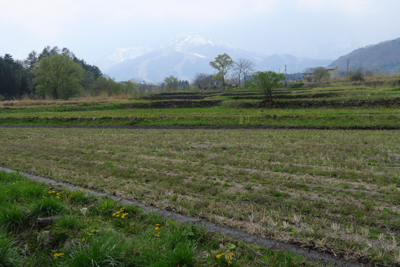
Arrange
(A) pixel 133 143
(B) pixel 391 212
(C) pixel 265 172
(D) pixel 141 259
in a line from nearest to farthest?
(D) pixel 141 259 → (B) pixel 391 212 → (C) pixel 265 172 → (A) pixel 133 143

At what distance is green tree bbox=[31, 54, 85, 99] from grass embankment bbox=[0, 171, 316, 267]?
70031 millimetres

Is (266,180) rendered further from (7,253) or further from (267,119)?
(267,119)

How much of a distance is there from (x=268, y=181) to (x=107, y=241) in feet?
16.3

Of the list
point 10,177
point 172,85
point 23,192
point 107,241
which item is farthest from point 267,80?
point 172,85

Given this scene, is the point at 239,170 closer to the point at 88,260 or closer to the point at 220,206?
the point at 220,206

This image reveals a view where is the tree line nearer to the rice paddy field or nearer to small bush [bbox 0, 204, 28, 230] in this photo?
the rice paddy field

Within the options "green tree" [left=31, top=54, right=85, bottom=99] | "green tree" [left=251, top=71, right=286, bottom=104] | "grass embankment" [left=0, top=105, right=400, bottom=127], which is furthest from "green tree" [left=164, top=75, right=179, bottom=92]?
"grass embankment" [left=0, top=105, right=400, bottom=127]

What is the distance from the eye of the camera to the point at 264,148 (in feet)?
38.0

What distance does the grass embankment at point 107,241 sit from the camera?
356cm

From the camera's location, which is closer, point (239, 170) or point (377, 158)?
point (239, 170)

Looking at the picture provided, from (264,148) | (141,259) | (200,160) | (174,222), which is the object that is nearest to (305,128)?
(264,148)

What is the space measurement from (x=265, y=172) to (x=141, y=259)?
5.45 meters

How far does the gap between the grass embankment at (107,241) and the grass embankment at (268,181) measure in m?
0.76

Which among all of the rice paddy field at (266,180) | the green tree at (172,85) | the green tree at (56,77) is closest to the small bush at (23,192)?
the rice paddy field at (266,180)
